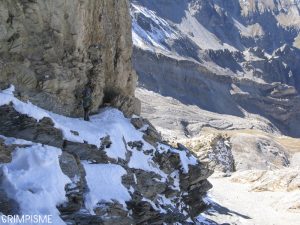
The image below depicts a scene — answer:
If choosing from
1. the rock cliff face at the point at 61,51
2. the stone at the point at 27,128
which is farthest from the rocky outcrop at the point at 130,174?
the rock cliff face at the point at 61,51

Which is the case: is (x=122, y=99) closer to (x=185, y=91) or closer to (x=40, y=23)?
(x=40, y=23)

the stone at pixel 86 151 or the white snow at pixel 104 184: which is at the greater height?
the stone at pixel 86 151

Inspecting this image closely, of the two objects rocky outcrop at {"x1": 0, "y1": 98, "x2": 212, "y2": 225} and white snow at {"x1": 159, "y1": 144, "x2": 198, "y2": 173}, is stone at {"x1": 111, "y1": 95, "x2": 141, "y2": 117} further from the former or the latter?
white snow at {"x1": 159, "y1": 144, "x2": 198, "y2": 173}

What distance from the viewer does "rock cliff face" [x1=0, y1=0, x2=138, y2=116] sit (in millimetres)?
20047

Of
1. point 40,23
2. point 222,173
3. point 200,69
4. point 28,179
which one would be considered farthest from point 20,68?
point 200,69

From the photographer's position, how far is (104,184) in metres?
18.9

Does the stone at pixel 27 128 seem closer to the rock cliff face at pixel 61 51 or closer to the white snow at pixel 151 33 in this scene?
the rock cliff face at pixel 61 51

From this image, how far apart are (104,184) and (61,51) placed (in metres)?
6.08

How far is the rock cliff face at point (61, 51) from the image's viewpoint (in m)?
20.0

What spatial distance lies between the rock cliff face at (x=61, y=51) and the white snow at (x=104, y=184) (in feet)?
11.2

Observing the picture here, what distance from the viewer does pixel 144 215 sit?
19.9 m

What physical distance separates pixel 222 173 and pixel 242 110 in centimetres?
11908

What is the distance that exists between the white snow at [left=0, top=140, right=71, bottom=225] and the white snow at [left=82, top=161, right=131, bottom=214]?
1185 millimetres

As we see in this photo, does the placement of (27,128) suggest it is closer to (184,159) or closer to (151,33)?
(184,159)
